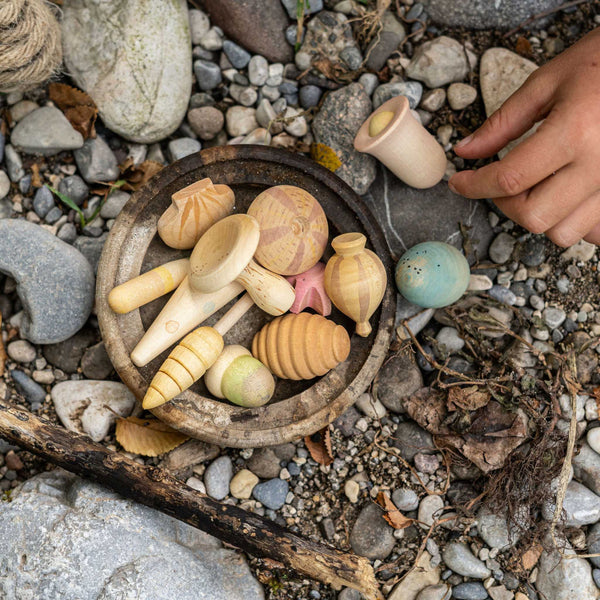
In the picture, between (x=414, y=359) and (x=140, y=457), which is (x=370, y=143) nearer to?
(x=414, y=359)

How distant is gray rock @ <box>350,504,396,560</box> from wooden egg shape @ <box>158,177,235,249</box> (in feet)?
4.22

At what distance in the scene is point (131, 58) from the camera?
2.56 meters

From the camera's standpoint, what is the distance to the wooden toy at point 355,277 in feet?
7.04

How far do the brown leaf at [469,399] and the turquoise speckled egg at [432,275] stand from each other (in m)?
0.40

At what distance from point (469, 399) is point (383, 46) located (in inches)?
60.8

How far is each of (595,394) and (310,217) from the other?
1.40 m

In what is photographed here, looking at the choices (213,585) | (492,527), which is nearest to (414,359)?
(492,527)

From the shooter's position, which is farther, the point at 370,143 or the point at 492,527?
the point at 492,527

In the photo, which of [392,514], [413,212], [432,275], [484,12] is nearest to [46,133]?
[413,212]

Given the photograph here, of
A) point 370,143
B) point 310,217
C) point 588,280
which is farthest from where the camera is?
point 588,280

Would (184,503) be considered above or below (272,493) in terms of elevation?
above

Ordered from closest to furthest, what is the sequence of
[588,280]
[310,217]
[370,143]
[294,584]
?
[310,217] → [370,143] → [294,584] → [588,280]

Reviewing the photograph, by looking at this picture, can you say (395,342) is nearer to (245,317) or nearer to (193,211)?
(245,317)

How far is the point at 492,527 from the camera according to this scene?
2.51 m
